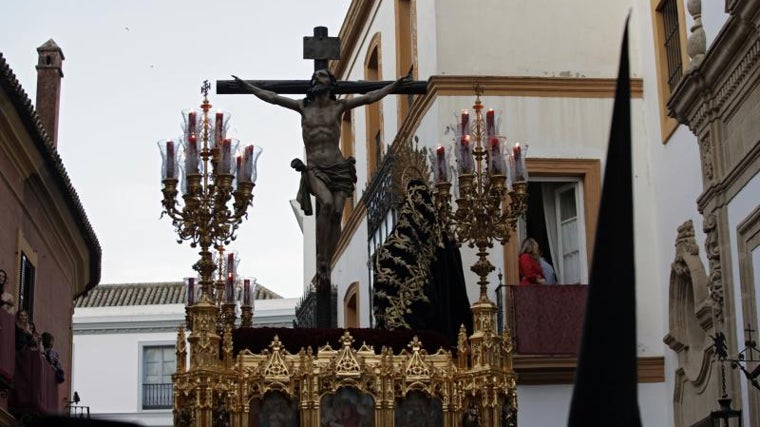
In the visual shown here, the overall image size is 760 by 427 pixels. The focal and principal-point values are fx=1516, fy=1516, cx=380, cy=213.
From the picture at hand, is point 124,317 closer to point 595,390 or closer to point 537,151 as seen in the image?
point 537,151

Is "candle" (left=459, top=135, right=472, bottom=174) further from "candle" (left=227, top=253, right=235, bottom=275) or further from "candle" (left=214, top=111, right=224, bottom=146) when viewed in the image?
"candle" (left=227, top=253, right=235, bottom=275)

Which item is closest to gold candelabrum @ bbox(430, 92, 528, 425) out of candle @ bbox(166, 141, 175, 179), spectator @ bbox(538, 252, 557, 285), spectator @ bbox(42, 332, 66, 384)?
candle @ bbox(166, 141, 175, 179)

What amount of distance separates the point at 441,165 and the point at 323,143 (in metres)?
1.31

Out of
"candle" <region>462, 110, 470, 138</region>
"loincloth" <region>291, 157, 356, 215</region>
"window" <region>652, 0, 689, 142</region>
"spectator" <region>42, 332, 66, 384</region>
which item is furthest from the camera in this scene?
"spectator" <region>42, 332, 66, 384</region>

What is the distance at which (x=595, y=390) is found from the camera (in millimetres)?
3455

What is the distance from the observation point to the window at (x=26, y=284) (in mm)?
20359

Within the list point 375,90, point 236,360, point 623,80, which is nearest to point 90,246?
point 375,90

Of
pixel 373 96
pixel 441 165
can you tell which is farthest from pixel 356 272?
pixel 441 165

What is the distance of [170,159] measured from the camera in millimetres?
11742

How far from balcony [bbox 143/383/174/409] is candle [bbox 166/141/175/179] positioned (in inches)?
1019

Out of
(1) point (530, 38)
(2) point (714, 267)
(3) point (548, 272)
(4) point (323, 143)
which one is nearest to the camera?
(4) point (323, 143)

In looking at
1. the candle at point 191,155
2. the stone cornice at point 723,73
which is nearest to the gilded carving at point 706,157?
the stone cornice at point 723,73

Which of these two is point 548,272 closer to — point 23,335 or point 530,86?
point 530,86

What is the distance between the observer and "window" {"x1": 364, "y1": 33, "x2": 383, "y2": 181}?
75.2ft
